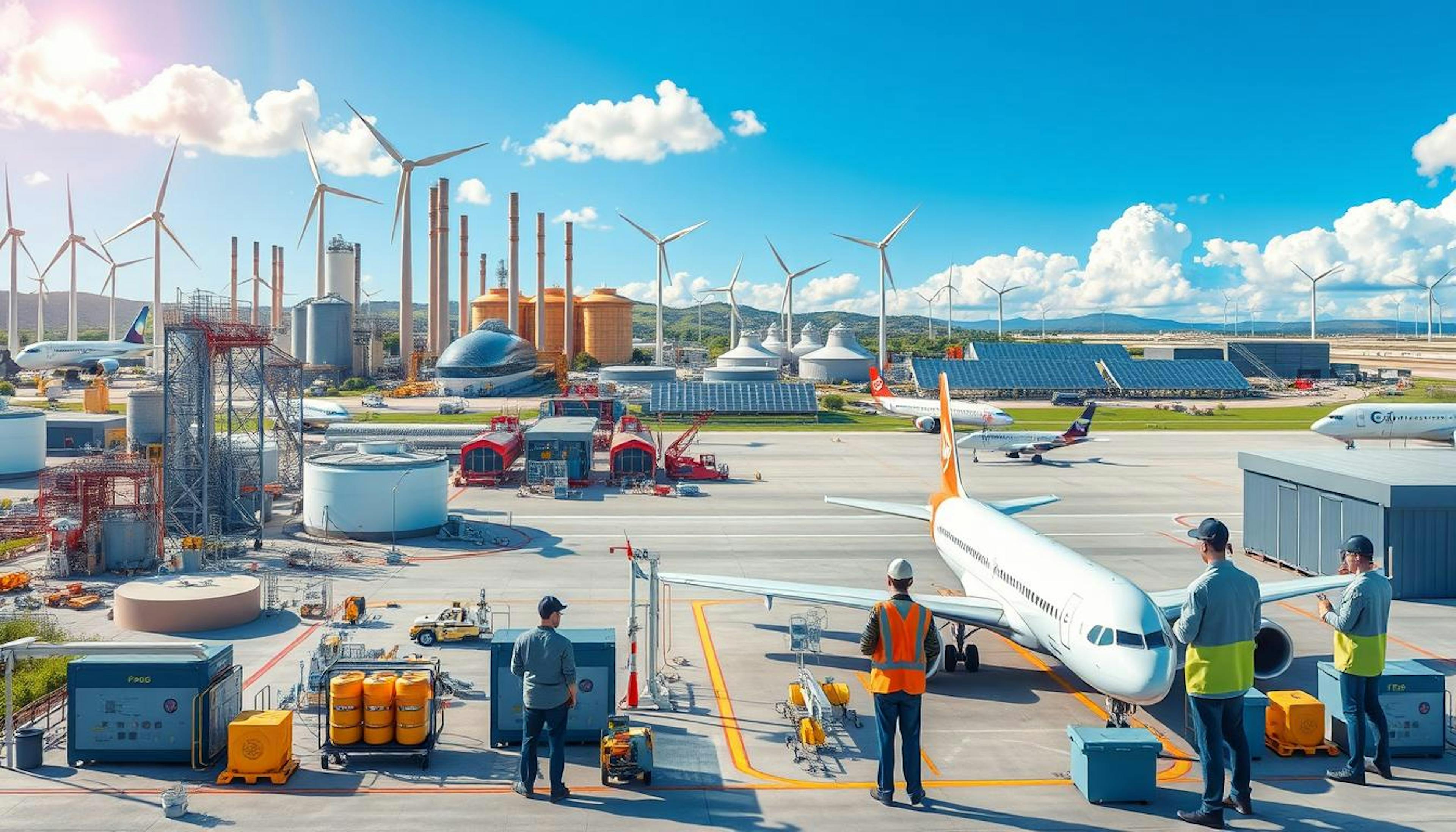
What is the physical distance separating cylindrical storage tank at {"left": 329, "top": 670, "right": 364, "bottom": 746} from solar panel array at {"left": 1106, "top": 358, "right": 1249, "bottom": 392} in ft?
553

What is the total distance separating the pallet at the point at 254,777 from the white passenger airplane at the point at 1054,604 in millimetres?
11387

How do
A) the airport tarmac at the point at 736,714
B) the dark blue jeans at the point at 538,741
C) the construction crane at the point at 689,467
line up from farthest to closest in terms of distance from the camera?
the construction crane at the point at 689,467, the airport tarmac at the point at 736,714, the dark blue jeans at the point at 538,741

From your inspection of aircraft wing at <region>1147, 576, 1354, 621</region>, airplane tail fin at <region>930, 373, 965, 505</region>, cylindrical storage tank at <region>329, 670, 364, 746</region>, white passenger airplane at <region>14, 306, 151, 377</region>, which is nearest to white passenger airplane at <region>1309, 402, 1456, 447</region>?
airplane tail fin at <region>930, 373, 965, 505</region>

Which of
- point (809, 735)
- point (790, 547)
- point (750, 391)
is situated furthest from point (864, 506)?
point (750, 391)

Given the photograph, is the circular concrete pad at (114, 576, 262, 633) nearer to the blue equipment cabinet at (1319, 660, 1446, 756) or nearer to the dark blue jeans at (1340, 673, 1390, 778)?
the dark blue jeans at (1340, 673, 1390, 778)

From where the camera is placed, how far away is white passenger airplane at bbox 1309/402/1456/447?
8988cm

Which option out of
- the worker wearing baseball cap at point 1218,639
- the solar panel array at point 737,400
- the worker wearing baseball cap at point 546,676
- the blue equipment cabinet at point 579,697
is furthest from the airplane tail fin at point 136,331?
the worker wearing baseball cap at point 1218,639

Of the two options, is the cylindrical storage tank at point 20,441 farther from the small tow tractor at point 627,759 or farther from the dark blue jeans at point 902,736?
the dark blue jeans at point 902,736

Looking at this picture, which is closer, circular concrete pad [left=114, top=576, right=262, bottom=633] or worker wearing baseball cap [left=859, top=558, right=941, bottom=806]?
worker wearing baseball cap [left=859, top=558, right=941, bottom=806]

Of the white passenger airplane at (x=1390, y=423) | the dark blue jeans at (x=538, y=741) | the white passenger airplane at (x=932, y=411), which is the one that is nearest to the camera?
the dark blue jeans at (x=538, y=741)

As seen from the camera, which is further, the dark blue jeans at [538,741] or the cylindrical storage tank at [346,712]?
the cylindrical storage tank at [346,712]

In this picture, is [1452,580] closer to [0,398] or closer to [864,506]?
[864,506]

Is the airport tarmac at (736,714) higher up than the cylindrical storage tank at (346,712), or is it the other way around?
the cylindrical storage tank at (346,712)

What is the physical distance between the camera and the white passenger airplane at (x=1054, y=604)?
22000 millimetres
